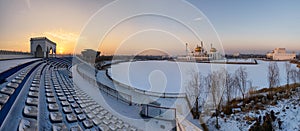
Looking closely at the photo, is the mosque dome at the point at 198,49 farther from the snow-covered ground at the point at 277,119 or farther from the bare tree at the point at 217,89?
the snow-covered ground at the point at 277,119

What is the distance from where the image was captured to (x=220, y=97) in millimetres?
7984

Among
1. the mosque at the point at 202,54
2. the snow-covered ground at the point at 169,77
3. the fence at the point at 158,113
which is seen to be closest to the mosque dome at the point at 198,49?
the mosque at the point at 202,54

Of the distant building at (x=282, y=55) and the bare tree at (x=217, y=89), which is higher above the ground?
the distant building at (x=282, y=55)

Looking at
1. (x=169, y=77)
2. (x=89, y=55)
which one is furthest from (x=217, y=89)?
(x=89, y=55)

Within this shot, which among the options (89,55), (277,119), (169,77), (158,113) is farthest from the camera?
(89,55)

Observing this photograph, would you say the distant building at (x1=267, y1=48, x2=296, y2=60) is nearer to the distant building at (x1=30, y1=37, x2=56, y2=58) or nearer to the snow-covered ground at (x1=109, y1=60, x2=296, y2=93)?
the snow-covered ground at (x1=109, y1=60, x2=296, y2=93)

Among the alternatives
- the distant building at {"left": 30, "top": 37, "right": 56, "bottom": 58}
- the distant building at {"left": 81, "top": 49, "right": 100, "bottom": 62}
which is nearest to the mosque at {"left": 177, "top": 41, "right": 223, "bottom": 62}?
the distant building at {"left": 81, "top": 49, "right": 100, "bottom": 62}

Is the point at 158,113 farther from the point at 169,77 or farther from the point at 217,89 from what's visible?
the point at 169,77

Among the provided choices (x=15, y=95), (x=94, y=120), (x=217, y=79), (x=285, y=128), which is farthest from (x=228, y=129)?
(x=15, y=95)

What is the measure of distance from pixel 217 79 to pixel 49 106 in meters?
9.13

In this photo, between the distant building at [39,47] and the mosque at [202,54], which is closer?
the distant building at [39,47]

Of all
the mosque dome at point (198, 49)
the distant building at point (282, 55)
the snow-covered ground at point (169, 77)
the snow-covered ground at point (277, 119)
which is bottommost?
the snow-covered ground at point (277, 119)

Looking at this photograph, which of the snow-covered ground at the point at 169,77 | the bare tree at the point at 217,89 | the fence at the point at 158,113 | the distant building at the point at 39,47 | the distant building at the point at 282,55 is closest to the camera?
the fence at the point at 158,113

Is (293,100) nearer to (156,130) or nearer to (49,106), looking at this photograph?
(156,130)
